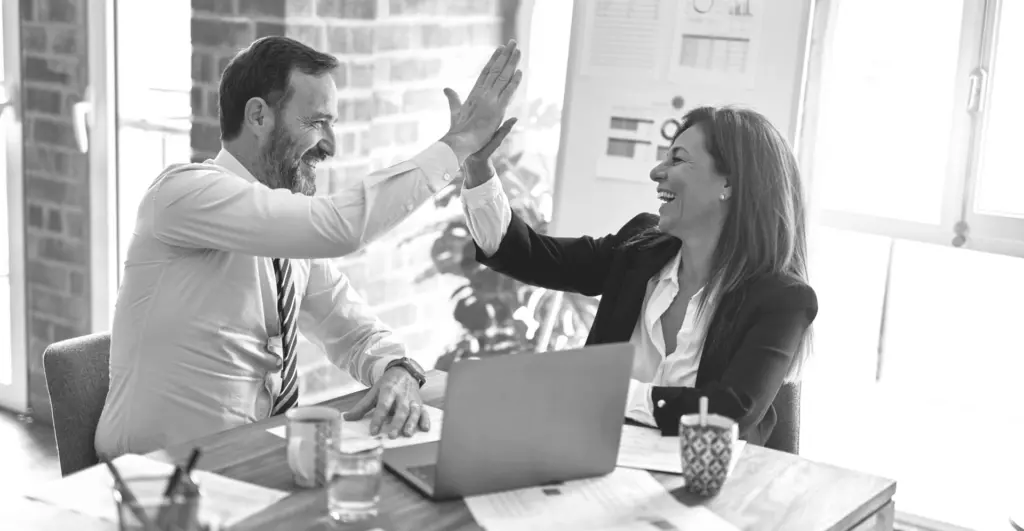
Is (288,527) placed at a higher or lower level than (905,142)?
lower

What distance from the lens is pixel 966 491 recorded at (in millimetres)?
3512

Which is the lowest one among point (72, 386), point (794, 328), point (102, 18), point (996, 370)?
point (996, 370)

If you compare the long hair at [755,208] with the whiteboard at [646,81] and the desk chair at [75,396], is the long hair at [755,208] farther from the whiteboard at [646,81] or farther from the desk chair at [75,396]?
the desk chair at [75,396]

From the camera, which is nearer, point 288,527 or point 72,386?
point 288,527

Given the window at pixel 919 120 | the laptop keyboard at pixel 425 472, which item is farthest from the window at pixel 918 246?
the laptop keyboard at pixel 425 472

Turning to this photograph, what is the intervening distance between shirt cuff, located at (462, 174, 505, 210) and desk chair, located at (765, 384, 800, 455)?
68cm

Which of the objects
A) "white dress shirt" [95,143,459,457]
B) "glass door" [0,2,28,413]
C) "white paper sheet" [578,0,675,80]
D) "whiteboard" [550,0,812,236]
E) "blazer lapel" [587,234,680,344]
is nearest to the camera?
"white dress shirt" [95,143,459,457]

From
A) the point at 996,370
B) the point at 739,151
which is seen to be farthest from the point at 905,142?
the point at 739,151

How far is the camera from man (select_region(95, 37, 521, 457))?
1994 millimetres

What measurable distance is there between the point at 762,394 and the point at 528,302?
1.79 meters

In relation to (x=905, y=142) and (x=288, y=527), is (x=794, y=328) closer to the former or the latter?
(x=288, y=527)

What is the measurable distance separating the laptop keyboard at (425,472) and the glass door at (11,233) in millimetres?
2758

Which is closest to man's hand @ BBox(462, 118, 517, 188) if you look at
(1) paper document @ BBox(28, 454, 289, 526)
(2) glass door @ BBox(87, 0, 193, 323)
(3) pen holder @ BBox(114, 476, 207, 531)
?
(1) paper document @ BBox(28, 454, 289, 526)

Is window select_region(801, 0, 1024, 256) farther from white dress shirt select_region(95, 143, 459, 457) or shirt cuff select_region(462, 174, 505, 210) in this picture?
white dress shirt select_region(95, 143, 459, 457)
